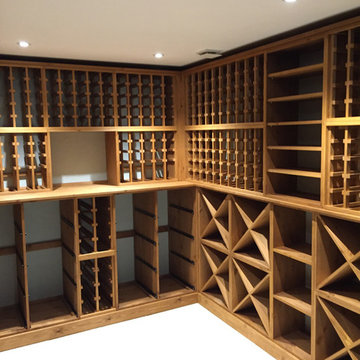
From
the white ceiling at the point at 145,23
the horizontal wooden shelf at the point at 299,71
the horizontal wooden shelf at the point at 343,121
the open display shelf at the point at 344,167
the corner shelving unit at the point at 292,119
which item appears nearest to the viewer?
the white ceiling at the point at 145,23

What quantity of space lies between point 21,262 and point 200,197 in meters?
1.58

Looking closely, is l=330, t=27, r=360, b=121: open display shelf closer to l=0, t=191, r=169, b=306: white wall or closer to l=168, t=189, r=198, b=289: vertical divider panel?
l=168, t=189, r=198, b=289: vertical divider panel

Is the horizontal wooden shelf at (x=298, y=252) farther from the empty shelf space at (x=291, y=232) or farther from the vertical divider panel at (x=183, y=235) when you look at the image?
the vertical divider panel at (x=183, y=235)

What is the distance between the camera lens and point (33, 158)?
330 centimetres

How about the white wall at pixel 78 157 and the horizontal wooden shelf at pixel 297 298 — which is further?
the white wall at pixel 78 157

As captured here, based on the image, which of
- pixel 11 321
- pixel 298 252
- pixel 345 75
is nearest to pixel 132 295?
pixel 11 321

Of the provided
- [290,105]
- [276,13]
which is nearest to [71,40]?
[276,13]

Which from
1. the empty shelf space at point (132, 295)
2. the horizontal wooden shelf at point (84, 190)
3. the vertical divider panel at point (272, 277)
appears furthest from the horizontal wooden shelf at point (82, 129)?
the empty shelf space at point (132, 295)

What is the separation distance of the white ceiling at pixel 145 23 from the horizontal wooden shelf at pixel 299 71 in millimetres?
248

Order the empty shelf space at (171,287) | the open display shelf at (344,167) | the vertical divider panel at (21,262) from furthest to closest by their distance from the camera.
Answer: the empty shelf space at (171,287)
the vertical divider panel at (21,262)
the open display shelf at (344,167)

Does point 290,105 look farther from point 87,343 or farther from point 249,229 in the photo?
point 87,343

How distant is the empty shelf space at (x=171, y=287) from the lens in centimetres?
379

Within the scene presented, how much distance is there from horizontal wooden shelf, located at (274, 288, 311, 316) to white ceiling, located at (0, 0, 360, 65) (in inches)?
68.9

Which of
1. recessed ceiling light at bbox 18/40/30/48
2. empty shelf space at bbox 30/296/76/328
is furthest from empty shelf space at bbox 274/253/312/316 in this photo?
recessed ceiling light at bbox 18/40/30/48
